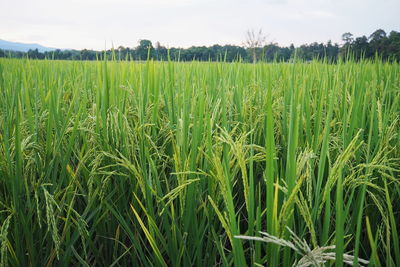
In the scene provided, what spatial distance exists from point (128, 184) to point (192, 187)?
332 millimetres

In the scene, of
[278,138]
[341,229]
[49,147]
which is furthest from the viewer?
[278,138]

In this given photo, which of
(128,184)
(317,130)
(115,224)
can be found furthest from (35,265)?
(317,130)

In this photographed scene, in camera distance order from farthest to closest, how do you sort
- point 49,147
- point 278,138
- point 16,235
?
point 278,138, point 49,147, point 16,235

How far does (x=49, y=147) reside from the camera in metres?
0.94

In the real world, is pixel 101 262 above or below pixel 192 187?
below

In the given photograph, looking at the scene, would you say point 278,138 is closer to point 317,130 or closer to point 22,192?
point 317,130

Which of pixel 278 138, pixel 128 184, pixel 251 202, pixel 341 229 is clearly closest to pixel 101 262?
pixel 128 184

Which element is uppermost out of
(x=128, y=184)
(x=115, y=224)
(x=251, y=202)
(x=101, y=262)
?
(x=251, y=202)

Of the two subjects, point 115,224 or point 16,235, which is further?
point 115,224

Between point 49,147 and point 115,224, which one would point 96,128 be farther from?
point 115,224

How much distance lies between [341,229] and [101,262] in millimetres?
740

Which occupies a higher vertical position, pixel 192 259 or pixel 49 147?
pixel 49 147

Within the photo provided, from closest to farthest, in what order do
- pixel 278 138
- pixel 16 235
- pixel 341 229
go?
pixel 341 229
pixel 16 235
pixel 278 138

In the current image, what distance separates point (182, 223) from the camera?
2.84 feet
